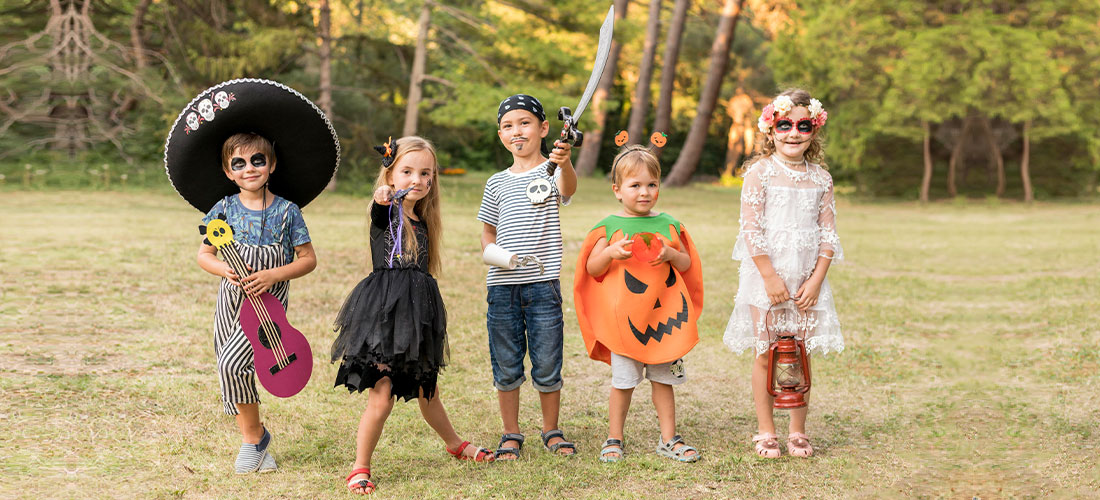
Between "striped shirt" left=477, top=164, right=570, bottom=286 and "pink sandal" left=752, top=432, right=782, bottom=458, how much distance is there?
1.25 meters

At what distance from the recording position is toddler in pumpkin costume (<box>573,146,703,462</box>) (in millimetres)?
4168

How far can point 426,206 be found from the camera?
3.95m

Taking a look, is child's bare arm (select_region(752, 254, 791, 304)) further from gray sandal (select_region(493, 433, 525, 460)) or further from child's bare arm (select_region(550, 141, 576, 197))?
gray sandal (select_region(493, 433, 525, 460))

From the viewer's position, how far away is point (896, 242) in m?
14.2

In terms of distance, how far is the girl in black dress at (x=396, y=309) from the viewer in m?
3.68

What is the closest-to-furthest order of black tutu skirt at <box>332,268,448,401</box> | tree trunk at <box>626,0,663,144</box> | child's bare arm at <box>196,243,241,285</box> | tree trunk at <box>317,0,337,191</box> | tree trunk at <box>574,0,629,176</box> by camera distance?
1. black tutu skirt at <box>332,268,448,401</box>
2. child's bare arm at <box>196,243,241,285</box>
3. tree trunk at <box>317,0,337,191</box>
4. tree trunk at <box>626,0,663,144</box>
5. tree trunk at <box>574,0,629,176</box>

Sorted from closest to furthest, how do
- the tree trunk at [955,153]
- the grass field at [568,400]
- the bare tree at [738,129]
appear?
the grass field at [568,400], the tree trunk at [955,153], the bare tree at [738,129]

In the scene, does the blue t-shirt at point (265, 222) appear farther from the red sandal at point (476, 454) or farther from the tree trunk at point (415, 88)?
the tree trunk at point (415, 88)

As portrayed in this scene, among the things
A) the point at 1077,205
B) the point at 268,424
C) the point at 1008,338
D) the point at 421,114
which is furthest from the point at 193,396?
the point at 1077,205

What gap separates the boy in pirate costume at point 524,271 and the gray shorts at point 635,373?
278 millimetres

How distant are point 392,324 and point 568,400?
1.89m

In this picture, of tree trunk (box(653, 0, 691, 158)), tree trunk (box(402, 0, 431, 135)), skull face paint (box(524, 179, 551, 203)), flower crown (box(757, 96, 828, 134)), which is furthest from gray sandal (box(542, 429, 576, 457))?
tree trunk (box(653, 0, 691, 158))

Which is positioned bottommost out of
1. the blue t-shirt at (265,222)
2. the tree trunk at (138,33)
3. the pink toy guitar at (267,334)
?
the pink toy guitar at (267,334)

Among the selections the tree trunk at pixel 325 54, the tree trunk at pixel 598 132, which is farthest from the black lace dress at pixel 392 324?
the tree trunk at pixel 598 132
